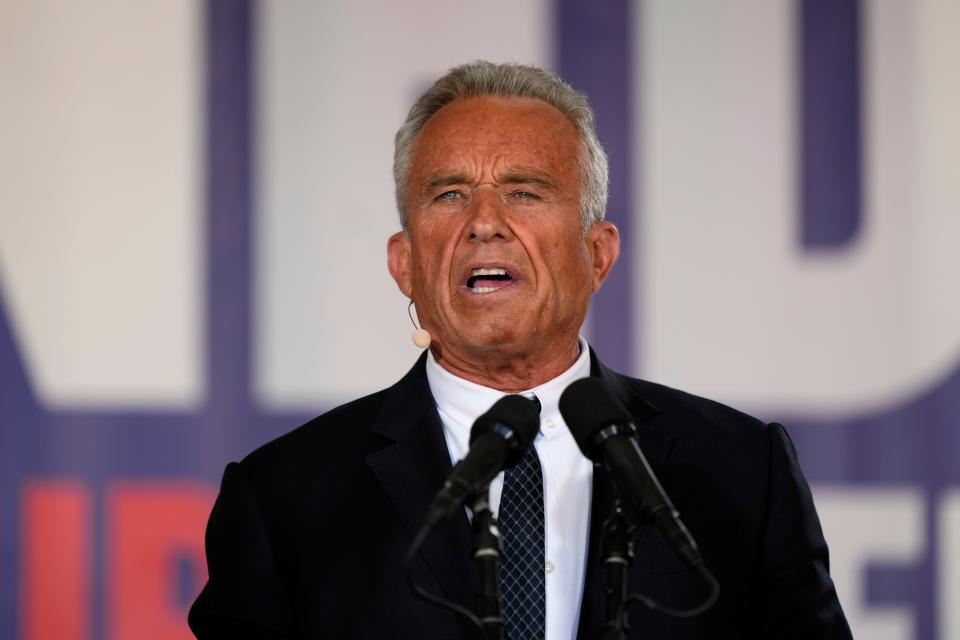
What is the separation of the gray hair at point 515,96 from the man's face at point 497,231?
0.7 inches

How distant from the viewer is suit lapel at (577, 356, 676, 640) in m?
1.81

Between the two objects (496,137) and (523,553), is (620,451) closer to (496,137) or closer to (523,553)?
(523,553)

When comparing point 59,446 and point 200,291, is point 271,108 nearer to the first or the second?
point 200,291

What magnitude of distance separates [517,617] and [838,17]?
1957 mm

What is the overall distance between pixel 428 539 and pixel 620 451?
1.83ft

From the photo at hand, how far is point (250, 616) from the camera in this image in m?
1.91

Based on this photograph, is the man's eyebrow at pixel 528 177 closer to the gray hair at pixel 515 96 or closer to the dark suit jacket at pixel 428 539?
the gray hair at pixel 515 96

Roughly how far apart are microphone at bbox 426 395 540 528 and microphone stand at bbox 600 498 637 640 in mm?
130

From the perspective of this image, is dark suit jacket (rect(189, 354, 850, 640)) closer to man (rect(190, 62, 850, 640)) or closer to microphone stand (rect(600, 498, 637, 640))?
man (rect(190, 62, 850, 640))

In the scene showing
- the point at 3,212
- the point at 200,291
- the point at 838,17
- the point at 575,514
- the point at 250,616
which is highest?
the point at 838,17

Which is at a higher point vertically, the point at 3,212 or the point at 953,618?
the point at 3,212

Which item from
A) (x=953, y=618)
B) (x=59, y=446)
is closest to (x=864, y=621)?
(x=953, y=618)

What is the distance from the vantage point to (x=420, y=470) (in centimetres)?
196

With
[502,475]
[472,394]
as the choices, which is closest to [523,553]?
[502,475]
